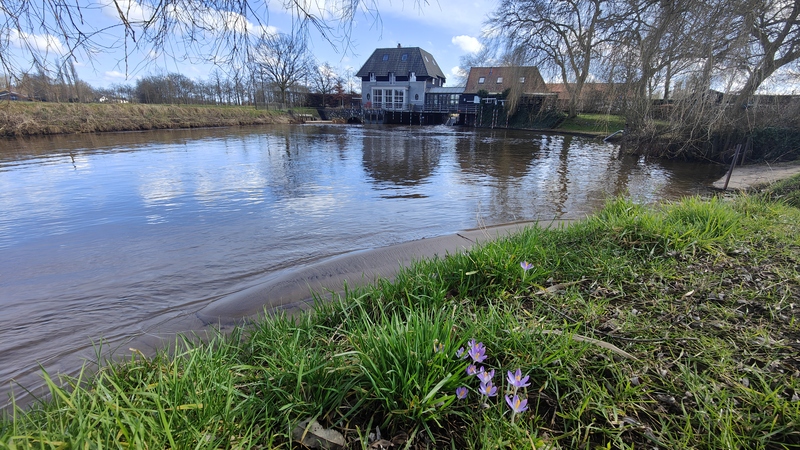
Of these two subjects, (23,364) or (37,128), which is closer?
(23,364)

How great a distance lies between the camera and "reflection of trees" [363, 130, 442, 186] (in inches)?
495

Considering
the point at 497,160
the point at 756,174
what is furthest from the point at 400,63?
the point at 756,174

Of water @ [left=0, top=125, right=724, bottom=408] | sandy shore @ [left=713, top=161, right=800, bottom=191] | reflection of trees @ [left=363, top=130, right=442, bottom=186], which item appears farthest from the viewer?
reflection of trees @ [left=363, top=130, right=442, bottom=186]

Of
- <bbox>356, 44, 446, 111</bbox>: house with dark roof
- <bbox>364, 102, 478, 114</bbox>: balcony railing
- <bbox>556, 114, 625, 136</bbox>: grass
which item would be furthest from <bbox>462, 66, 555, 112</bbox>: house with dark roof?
<bbox>356, 44, 446, 111</bbox>: house with dark roof

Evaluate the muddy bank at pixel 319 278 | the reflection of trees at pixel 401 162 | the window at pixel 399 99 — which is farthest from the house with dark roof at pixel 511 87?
the muddy bank at pixel 319 278

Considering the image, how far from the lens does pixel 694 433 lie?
1506 mm

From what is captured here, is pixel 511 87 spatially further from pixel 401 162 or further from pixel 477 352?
pixel 477 352

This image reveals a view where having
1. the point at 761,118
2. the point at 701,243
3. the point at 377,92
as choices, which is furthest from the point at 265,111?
the point at 701,243

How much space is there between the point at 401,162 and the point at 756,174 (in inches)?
481

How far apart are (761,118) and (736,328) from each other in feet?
55.1

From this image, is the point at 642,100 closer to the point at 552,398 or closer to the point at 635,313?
the point at 635,313

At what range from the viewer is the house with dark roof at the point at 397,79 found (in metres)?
54.3

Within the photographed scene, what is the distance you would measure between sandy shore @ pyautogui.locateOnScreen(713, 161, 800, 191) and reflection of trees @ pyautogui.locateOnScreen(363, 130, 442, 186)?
351 inches

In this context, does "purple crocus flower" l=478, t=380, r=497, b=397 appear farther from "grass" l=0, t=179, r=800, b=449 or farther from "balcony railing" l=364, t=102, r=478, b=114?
"balcony railing" l=364, t=102, r=478, b=114
